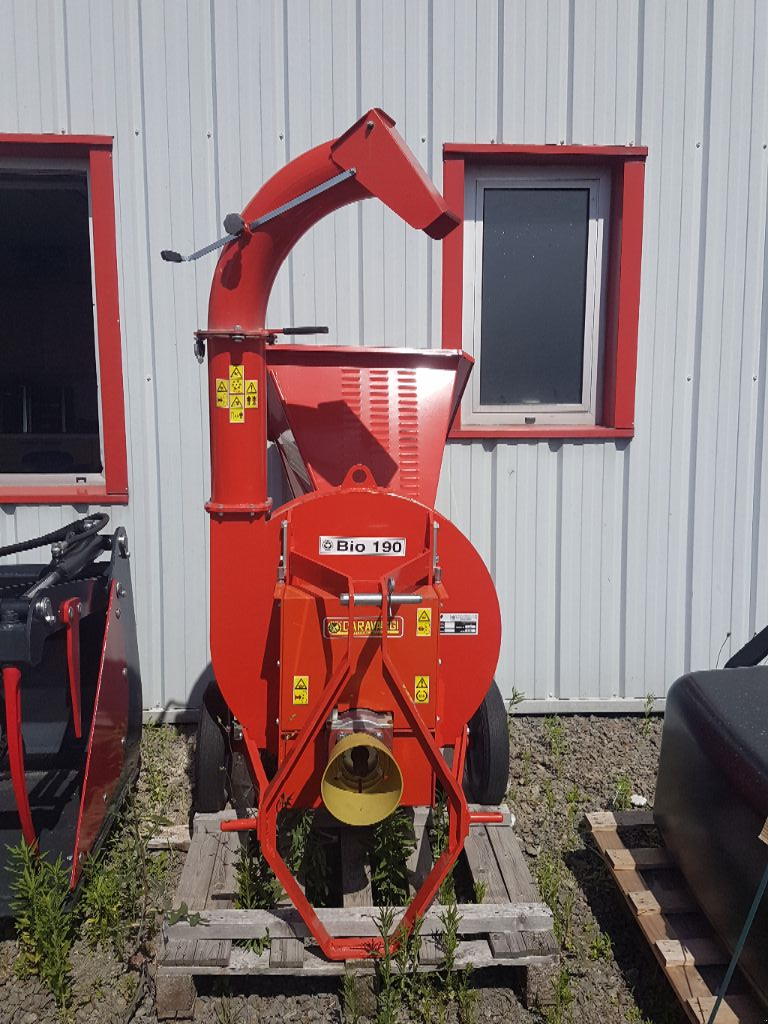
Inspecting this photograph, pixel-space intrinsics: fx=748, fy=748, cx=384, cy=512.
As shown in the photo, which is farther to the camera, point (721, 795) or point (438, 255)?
point (438, 255)

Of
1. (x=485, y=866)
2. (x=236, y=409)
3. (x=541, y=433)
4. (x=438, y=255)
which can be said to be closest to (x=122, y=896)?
(x=485, y=866)

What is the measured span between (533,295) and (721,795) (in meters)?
2.57

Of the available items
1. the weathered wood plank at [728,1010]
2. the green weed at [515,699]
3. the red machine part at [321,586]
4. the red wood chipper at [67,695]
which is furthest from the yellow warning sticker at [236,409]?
the green weed at [515,699]

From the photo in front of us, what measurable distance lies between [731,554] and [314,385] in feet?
8.28

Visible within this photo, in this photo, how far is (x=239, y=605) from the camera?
7.70 ft

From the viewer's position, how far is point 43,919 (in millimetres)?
2158

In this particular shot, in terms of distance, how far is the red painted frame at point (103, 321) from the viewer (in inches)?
136

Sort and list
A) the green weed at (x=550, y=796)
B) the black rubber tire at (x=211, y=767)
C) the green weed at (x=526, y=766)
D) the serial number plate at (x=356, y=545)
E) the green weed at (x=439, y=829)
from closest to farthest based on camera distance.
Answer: the serial number plate at (x=356, y=545)
the green weed at (x=439, y=829)
the black rubber tire at (x=211, y=767)
the green weed at (x=550, y=796)
the green weed at (x=526, y=766)

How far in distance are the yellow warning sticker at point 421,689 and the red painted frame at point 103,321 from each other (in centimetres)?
205

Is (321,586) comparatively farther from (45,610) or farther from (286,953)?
(286,953)

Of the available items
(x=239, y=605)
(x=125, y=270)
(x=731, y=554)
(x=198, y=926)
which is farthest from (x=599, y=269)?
(x=198, y=926)

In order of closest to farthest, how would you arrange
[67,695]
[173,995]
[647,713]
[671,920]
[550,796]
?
[173,995] < [671,920] < [67,695] < [550,796] < [647,713]

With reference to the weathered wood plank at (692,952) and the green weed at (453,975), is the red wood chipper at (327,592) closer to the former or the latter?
the green weed at (453,975)

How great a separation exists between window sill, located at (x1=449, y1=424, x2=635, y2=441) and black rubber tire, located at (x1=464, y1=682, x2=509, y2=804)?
132 cm
